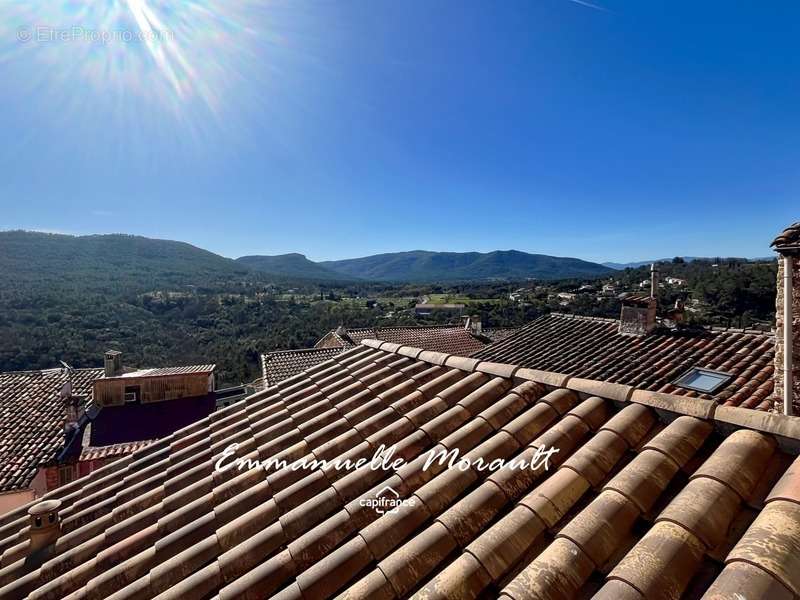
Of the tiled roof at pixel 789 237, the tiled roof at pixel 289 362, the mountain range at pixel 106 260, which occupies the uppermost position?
the mountain range at pixel 106 260

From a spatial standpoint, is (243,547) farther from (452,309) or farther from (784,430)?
(452,309)

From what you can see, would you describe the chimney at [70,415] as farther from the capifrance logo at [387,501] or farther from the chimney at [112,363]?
the capifrance logo at [387,501]

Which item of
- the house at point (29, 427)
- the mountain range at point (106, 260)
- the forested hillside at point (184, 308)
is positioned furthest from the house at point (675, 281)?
the mountain range at point (106, 260)

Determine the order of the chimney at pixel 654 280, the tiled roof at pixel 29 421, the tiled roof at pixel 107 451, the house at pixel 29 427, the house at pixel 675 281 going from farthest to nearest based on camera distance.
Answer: the house at pixel 675 281, the tiled roof at pixel 107 451, the tiled roof at pixel 29 421, the chimney at pixel 654 280, the house at pixel 29 427

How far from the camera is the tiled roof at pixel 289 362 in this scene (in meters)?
15.6

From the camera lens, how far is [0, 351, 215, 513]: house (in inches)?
450

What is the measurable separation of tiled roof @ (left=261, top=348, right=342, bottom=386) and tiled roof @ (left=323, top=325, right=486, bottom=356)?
1.70 m

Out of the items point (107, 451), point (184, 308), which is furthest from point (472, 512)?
point (184, 308)

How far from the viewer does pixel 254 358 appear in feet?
139

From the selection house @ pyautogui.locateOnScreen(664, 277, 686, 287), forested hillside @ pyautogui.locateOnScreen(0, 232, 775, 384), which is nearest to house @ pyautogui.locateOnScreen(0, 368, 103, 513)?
forested hillside @ pyautogui.locateOnScreen(0, 232, 775, 384)

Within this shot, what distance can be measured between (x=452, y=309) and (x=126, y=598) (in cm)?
5782

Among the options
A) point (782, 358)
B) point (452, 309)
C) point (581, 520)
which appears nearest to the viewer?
point (581, 520)

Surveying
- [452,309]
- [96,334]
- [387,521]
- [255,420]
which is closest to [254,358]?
[96,334]

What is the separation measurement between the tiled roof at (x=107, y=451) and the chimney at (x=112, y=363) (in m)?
4.27
